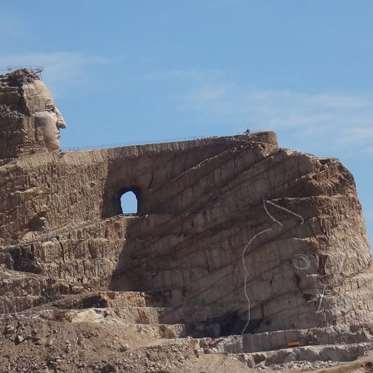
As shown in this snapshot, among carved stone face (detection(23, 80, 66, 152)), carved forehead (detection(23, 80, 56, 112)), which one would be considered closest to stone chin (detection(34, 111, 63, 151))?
carved stone face (detection(23, 80, 66, 152))

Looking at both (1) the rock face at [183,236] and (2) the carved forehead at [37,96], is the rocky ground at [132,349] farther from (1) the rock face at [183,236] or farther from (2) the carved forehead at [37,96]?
(2) the carved forehead at [37,96]

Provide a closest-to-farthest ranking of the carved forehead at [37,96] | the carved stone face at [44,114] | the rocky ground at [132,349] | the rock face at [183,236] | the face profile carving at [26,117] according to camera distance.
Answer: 1. the rocky ground at [132,349]
2. the rock face at [183,236]
3. the face profile carving at [26,117]
4. the carved stone face at [44,114]
5. the carved forehead at [37,96]

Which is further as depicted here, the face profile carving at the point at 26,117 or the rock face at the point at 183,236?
the face profile carving at the point at 26,117

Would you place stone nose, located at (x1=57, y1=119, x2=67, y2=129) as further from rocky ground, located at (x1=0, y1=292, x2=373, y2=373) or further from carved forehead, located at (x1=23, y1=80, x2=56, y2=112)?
rocky ground, located at (x1=0, y1=292, x2=373, y2=373)

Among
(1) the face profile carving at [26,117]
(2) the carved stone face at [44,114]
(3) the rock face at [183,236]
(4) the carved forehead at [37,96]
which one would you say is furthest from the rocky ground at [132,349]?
(4) the carved forehead at [37,96]

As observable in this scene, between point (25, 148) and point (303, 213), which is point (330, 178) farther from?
point (25, 148)

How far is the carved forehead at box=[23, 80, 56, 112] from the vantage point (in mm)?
93125

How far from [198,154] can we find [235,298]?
7006 mm

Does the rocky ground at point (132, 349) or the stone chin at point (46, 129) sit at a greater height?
the stone chin at point (46, 129)

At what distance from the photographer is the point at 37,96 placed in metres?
93.4

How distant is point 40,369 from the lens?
260ft

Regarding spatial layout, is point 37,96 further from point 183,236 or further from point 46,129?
point 183,236

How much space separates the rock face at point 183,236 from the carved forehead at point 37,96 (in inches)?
2.1

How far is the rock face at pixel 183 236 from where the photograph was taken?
277 feet
